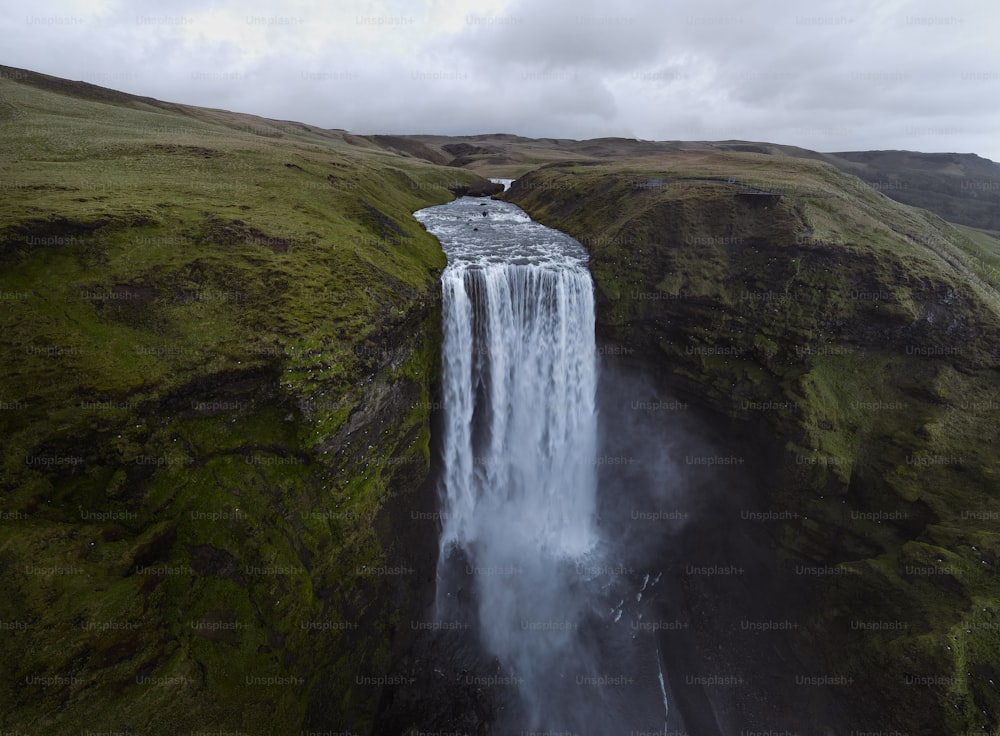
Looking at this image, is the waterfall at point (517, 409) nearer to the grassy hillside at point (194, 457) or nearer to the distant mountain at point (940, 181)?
the grassy hillside at point (194, 457)

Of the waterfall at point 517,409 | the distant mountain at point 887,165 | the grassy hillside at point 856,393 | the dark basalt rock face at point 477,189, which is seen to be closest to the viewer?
the grassy hillside at point 856,393

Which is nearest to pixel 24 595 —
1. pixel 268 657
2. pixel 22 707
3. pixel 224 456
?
pixel 22 707

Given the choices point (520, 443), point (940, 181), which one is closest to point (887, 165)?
point (940, 181)

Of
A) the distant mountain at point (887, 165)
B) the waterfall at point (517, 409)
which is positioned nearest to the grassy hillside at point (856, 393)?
the waterfall at point (517, 409)

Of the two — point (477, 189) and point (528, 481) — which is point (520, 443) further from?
point (477, 189)

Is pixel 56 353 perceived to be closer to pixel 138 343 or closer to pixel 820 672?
pixel 138 343

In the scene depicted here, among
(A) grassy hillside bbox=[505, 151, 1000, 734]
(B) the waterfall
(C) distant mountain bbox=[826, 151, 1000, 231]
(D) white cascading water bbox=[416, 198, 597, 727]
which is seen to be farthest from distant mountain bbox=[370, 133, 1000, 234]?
(D) white cascading water bbox=[416, 198, 597, 727]
